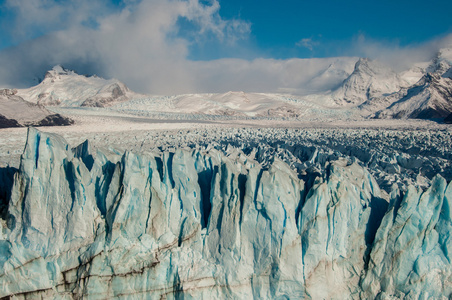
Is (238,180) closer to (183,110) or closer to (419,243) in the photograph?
(419,243)

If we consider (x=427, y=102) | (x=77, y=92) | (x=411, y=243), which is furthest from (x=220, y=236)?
(x=77, y=92)

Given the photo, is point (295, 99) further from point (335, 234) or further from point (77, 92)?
point (335, 234)

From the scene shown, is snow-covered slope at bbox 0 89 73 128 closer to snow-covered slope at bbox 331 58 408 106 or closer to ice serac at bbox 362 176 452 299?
ice serac at bbox 362 176 452 299

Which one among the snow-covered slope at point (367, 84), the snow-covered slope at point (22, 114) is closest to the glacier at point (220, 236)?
the snow-covered slope at point (22, 114)

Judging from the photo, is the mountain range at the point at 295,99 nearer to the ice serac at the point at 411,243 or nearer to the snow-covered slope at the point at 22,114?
the snow-covered slope at the point at 22,114

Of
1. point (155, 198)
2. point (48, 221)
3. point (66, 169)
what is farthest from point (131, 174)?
point (48, 221)

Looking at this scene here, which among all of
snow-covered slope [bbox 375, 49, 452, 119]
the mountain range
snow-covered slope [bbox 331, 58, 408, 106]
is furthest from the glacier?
snow-covered slope [bbox 331, 58, 408, 106]
